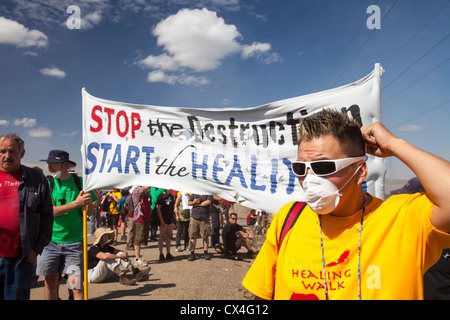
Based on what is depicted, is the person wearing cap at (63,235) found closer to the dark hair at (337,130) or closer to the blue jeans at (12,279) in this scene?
the blue jeans at (12,279)

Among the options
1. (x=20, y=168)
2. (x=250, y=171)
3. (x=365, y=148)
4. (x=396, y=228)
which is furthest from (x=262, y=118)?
(x=20, y=168)

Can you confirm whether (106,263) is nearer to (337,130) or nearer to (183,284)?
(183,284)

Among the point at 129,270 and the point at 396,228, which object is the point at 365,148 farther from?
the point at 129,270

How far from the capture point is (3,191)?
11.3 ft

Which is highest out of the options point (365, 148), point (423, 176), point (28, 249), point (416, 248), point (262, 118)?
point (262, 118)

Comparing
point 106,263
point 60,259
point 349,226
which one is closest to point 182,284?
point 106,263

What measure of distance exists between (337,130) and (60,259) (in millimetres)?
4388

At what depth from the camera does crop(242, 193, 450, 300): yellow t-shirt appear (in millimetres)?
1348

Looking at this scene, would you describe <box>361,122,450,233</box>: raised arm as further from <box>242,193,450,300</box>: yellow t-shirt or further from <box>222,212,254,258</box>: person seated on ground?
<box>222,212,254,258</box>: person seated on ground

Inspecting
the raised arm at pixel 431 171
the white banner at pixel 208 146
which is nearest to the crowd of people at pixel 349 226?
the raised arm at pixel 431 171

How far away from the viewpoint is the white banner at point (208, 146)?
3.73m

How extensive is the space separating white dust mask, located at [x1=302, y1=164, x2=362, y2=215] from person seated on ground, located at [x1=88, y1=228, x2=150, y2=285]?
5854mm

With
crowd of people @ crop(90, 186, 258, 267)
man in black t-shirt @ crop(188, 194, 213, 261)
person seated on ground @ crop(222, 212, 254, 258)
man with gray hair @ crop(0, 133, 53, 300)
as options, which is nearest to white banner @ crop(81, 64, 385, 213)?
man with gray hair @ crop(0, 133, 53, 300)
